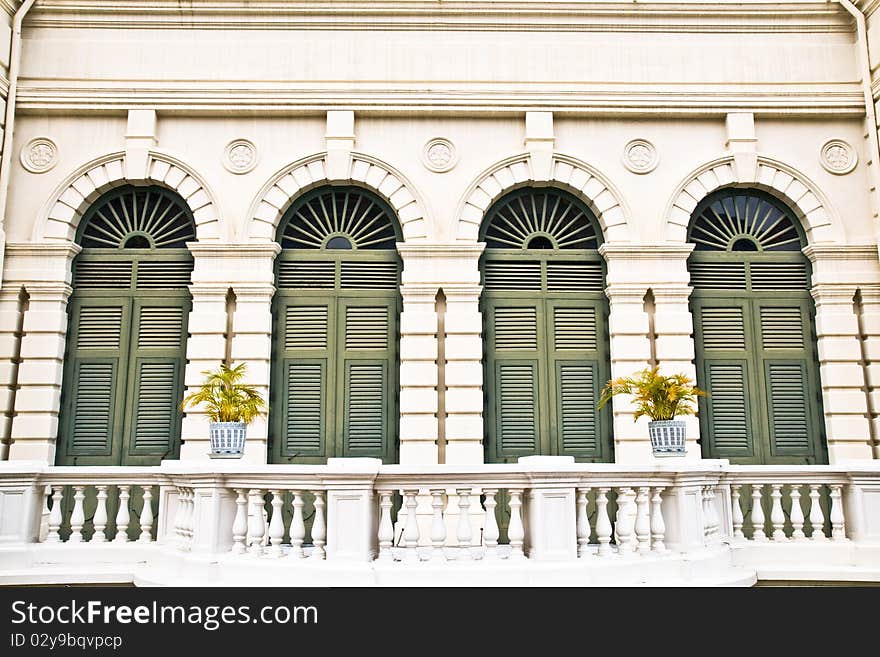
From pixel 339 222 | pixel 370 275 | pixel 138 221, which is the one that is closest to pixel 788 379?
pixel 370 275

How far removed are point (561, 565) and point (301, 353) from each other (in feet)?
19.2

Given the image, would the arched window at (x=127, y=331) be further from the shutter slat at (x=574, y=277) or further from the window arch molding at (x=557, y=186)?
the shutter slat at (x=574, y=277)

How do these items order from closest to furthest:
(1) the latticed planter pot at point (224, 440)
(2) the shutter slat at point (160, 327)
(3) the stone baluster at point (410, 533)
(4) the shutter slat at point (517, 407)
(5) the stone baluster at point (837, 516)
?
(3) the stone baluster at point (410, 533), (1) the latticed planter pot at point (224, 440), (5) the stone baluster at point (837, 516), (4) the shutter slat at point (517, 407), (2) the shutter slat at point (160, 327)

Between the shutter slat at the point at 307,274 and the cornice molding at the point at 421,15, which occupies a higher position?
the cornice molding at the point at 421,15

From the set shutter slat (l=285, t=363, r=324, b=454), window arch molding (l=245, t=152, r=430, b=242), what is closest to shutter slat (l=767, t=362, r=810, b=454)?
window arch molding (l=245, t=152, r=430, b=242)

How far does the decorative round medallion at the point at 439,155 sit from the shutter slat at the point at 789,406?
6.13 metres

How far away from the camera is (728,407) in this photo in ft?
38.0

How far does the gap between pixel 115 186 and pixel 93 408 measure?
363cm

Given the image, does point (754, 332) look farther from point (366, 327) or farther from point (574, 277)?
point (366, 327)

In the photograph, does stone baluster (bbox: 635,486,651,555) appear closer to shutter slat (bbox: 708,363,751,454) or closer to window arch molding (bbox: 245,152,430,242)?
shutter slat (bbox: 708,363,751,454)

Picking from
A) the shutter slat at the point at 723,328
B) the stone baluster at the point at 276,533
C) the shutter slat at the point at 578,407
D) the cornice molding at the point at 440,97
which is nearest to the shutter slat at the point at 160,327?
the cornice molding at the point at 440,97

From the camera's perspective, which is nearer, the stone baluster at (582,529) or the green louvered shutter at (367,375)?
the stone baluster at (582,529)

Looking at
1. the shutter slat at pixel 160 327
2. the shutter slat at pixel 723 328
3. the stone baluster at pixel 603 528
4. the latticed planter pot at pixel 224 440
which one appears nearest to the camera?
the stone baluster at pixel 603 528

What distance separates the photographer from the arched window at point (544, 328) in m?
11.4
